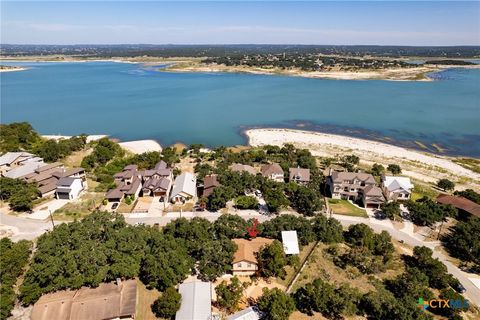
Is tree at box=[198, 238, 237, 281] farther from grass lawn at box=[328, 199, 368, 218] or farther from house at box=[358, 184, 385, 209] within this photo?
house at box=[358, 184, 385, 209]

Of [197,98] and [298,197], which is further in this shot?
[197,98]

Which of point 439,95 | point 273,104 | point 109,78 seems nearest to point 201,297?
point 273,104

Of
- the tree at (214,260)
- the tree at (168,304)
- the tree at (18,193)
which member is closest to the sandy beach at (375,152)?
the tree at (214,260)

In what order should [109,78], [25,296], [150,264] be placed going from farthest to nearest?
[109,78], [150,264], [25,296]

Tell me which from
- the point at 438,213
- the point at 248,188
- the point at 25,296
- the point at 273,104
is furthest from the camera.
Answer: the point at 273,104

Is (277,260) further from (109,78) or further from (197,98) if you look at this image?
(109,78)

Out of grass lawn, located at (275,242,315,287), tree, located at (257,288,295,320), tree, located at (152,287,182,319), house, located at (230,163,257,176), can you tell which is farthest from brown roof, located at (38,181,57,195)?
tree, located at (257,288,295,320)
